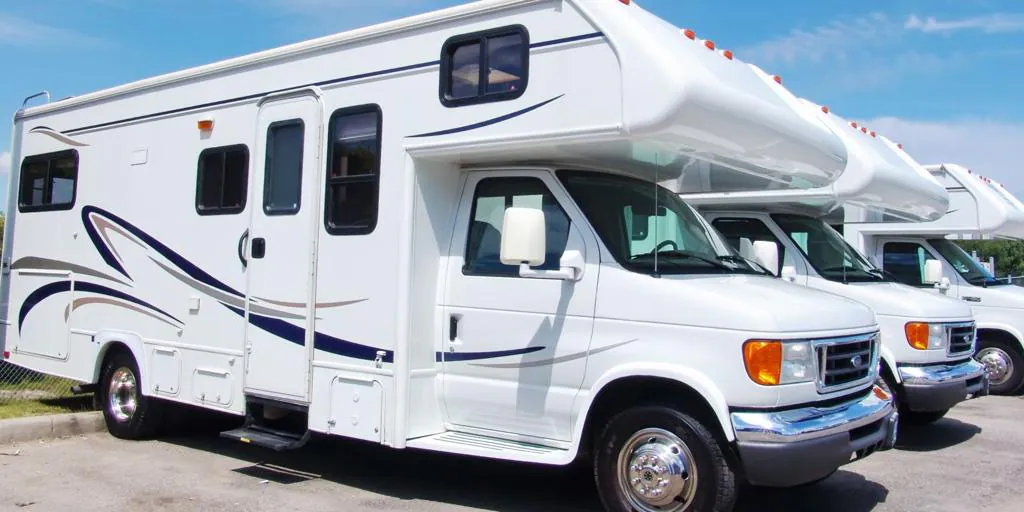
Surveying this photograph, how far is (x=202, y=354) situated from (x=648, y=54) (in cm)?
428

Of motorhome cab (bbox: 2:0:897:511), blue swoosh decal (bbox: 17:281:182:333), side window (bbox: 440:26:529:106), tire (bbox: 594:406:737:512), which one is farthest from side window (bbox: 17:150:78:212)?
tire (bbox: 594:406:737:512)

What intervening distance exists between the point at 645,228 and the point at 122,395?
16.5 ft

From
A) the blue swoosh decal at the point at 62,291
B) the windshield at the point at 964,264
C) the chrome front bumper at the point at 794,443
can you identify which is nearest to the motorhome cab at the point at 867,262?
the windshield at the point at 964,264

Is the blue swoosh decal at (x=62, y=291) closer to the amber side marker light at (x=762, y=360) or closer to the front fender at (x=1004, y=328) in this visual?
the amber side marker light at (x=762, y=360)

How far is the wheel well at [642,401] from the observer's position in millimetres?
5094

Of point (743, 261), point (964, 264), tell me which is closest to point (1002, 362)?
point (964, 264)

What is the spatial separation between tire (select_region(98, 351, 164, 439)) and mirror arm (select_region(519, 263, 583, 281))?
4.04 metres

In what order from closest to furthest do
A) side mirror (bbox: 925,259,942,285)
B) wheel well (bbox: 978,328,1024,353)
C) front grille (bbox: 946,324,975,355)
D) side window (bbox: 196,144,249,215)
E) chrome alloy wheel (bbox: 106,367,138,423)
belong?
side window (bbox: 196,144,249,215) → chrome alloy wheel (bbox: 106,367,138,423) → front grille (bbox: 946,324,975,355) → side mirror (bbox: 925,259,942,285) → wheel well (bbox: 978,328,1024,353)

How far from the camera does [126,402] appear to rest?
812 cm

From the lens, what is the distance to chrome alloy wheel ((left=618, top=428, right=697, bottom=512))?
5.03 metres

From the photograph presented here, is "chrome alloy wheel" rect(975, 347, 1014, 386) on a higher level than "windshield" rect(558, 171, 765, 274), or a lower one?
lower

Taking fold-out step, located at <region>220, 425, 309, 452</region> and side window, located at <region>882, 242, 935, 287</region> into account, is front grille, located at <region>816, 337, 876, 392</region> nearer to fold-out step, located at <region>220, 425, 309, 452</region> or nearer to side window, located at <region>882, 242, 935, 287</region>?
fold-out step, located at <region>220, 425, 309, 452</region>

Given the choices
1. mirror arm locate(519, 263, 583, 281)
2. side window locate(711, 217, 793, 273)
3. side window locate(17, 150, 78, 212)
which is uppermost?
side window locate(17, 150, 78, 212)

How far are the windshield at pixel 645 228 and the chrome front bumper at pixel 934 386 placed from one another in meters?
2.57
